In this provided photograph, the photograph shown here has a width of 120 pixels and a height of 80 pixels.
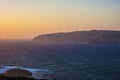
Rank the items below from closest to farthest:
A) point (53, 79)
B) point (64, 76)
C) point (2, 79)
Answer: point (2, 79) → point (53, 79) → point (64, 76)

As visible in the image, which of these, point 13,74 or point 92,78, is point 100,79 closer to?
point 92,78

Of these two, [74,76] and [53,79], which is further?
[74,76]

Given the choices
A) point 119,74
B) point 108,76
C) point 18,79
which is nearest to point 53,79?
point 18,79

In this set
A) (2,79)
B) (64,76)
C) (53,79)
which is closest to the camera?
(2,79)

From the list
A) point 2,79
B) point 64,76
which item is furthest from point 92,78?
point 2,79

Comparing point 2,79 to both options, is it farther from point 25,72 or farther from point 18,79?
point 25,72

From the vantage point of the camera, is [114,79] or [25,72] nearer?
[114,79]

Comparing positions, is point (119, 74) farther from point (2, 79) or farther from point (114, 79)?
point (2, 79)

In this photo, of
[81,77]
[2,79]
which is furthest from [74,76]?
[2,79]
